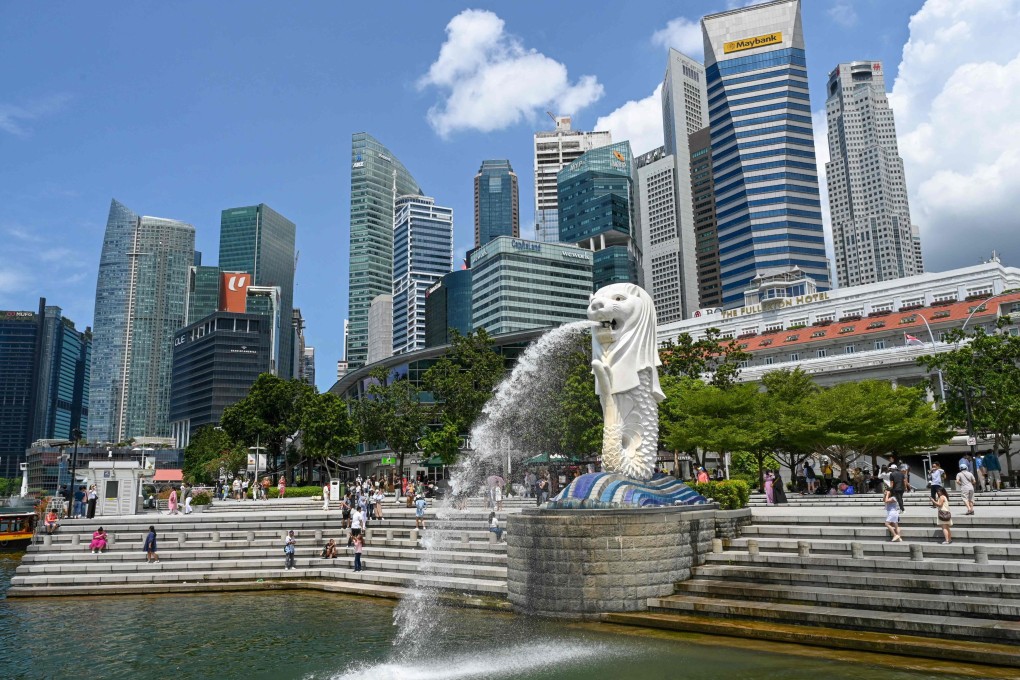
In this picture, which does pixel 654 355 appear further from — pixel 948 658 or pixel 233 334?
pixel 233 334

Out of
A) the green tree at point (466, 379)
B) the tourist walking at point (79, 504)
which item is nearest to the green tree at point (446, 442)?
the green tree at point (466, 379)

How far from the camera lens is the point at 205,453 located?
88.9 meters

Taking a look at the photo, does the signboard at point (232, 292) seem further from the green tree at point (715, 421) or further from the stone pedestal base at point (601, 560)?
the stone pedestal base at point (601, 560)

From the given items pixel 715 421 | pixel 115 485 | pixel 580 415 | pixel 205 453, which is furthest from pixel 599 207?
pixel 115 485

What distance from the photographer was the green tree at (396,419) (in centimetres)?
5119

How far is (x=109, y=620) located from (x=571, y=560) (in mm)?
12383

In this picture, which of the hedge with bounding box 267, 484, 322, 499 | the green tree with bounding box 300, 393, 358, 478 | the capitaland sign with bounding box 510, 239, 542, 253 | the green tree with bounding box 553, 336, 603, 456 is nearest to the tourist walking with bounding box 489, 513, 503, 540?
the green tree with bounding box 553, 336, 603, 456

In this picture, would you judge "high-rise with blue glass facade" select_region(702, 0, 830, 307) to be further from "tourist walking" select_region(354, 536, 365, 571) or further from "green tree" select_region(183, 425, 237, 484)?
"tourist walking" select_region(354, 536, 365, 571)

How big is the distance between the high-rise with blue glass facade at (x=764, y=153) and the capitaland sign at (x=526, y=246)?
39.5 metres

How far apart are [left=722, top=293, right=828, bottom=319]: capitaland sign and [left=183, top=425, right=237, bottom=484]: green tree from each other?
64662 millimetres

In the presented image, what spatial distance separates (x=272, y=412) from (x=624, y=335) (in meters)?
50.1

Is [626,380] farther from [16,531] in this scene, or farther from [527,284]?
[527,284]

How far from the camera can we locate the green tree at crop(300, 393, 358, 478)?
5775 cm

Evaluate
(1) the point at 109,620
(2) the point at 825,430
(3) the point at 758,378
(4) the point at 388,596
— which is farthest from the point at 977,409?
(1) the point at 109,620
